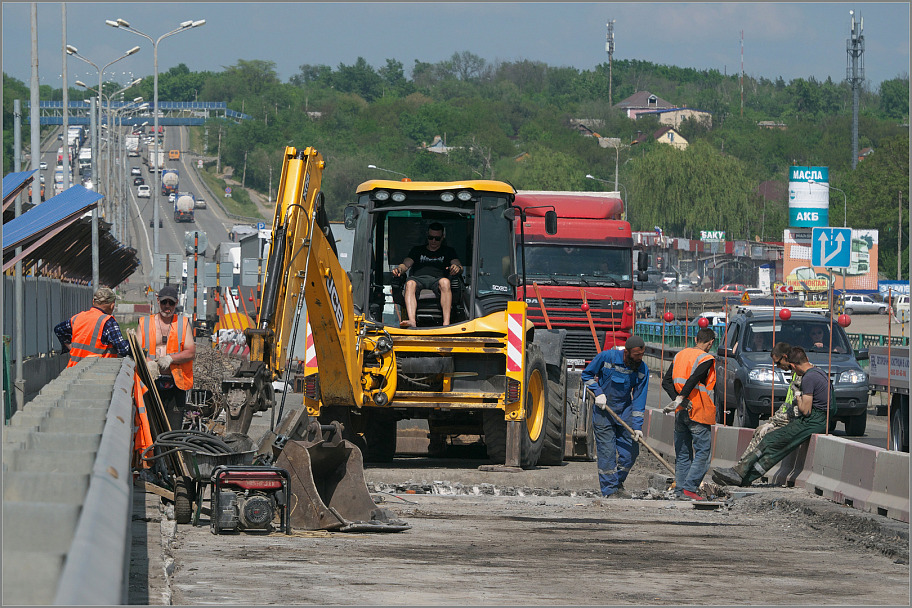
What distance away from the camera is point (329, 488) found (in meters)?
9.59

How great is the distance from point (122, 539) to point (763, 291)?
9062 cm

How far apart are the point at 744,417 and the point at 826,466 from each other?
6934 millimetres

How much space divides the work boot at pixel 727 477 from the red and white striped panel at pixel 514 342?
2378 millimetres

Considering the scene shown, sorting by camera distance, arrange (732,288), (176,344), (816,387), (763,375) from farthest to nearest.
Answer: (732,288) < (763,375) < (816,387) < (176,344)

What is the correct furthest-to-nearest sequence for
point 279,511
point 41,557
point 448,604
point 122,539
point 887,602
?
point 279,511 < point 887,602 < point 448,604 < point 122,539 < point 41,557

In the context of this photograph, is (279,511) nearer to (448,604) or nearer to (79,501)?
(448,604)

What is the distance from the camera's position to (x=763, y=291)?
91.8 metres

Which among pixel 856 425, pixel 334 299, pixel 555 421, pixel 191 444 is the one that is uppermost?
pixel 334 299

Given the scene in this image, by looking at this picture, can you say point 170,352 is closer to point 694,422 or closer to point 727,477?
point 694,422

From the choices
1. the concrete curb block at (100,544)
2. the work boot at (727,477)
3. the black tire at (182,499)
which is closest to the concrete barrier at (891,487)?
the work boot at (727,477)

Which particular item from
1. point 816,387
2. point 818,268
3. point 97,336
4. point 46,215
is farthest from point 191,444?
point 818,268

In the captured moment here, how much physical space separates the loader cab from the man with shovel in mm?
1387

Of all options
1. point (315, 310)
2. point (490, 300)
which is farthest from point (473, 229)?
point (315, 310)

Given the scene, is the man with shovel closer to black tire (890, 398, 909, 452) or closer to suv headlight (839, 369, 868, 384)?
black tire (890, 398, 909, 452)
